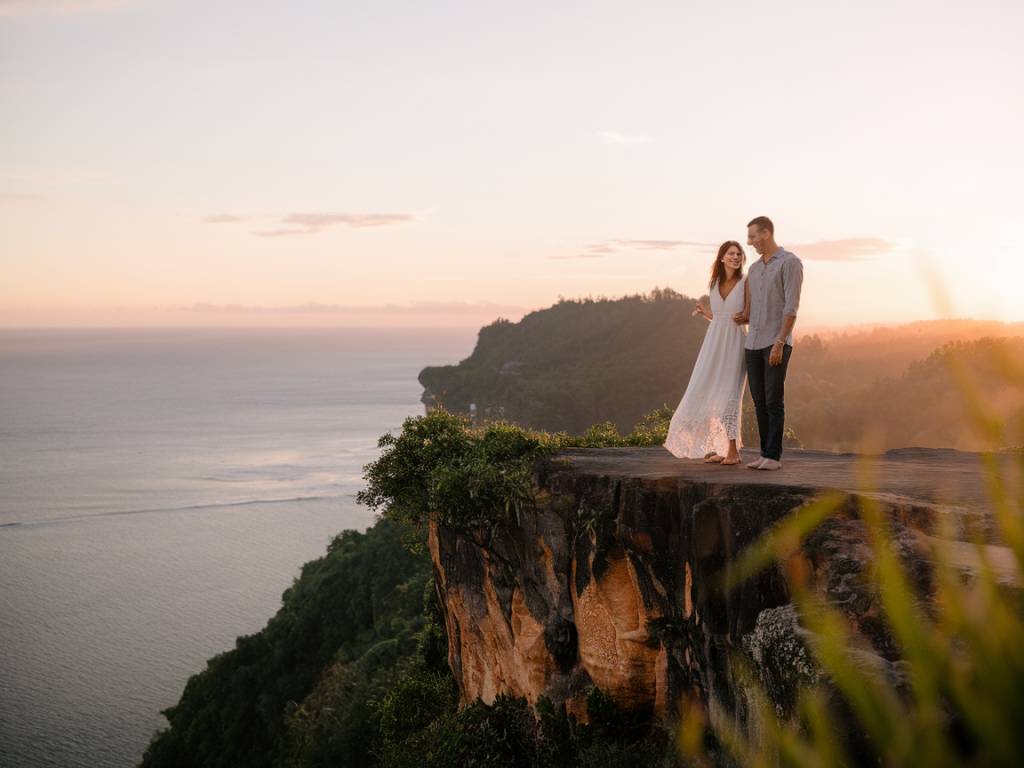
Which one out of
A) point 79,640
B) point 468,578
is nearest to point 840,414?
point 468,578

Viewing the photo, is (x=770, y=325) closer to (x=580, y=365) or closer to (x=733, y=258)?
(x=733, y=258)

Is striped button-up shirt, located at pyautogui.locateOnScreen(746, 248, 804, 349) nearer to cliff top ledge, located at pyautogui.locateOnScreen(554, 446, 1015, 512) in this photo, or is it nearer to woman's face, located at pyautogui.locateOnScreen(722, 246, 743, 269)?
woman's face, located at pyautogui.locateOnScreen(722, 246, 743, 269)

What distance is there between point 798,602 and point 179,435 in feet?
384

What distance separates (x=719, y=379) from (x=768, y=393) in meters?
1.05

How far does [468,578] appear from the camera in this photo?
1159 centimetres

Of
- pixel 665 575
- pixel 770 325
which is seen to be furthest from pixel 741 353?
pixel 665 575

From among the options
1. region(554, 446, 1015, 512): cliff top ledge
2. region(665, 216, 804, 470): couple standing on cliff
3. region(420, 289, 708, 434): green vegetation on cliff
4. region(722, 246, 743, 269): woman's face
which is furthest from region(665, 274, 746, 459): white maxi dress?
region(420, 289, 708, 434): green vegetation on cliff

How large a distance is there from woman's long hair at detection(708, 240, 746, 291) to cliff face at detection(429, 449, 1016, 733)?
2.03m

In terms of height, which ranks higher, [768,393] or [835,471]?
[768,393]

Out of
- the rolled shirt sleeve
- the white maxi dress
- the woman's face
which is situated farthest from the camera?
the white maxi dress

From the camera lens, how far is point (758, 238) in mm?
7965

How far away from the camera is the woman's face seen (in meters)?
8.62

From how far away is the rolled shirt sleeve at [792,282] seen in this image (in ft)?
25.2

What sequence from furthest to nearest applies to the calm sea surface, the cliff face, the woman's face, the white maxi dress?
the calm sea surface, the white maxi dress, the woman's face, the cliff face
